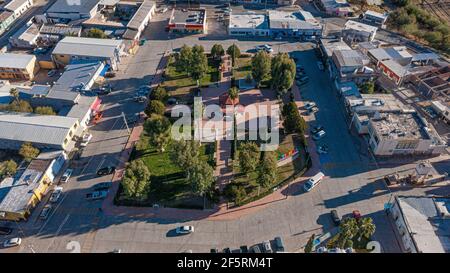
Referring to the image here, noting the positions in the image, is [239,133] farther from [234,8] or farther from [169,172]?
[234,8]

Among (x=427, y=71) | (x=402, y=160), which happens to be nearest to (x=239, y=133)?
(x=402, y=160)

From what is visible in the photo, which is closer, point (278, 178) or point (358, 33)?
point (278, 178)

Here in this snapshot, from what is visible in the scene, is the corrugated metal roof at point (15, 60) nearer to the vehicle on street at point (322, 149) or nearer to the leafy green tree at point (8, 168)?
the leafy green tree at point (8, 168)

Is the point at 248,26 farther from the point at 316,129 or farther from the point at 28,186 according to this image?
Result: the point at 28,186

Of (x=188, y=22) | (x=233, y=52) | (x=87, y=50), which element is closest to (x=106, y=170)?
(x=87, y=50)

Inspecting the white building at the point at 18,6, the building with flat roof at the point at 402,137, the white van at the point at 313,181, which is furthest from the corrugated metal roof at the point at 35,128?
the building with flat roof at the point at 402,137

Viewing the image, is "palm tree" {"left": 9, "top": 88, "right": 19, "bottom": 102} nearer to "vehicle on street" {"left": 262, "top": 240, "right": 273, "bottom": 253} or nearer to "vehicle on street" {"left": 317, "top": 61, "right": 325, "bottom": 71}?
"vehicle on street" {"left": 262, "top": 240, "right": 273, "bottom": 253}

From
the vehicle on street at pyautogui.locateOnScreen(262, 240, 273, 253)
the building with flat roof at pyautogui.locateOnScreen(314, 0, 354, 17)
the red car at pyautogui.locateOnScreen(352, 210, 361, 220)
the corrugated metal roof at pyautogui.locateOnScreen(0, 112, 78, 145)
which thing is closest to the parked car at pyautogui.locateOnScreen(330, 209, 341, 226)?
the red car at pyautogui.locateOnScreen(352, 210, 361, 220)
